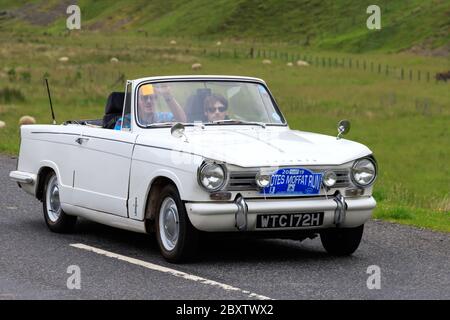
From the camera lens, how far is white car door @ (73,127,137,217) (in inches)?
365

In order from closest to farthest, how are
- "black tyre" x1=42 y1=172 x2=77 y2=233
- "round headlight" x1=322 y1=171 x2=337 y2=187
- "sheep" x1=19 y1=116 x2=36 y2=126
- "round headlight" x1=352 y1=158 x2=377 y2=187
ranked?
"round headlight" x1=322 y1=171 x2=337 y2=187, "round headlight" x1=352 y1=158 x2=377 y2=187, "black tyre" x1=42 y1=172 x2=77 y2=233, "sheep" x1=19 y1=116 x2=36 y2=126

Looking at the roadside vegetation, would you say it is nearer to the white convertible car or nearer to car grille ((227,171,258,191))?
the white convertible car

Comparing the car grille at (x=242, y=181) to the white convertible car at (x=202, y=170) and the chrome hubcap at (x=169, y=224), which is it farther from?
the chrome hubcap at (x=169, y=224)

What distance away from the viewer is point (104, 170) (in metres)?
9.57

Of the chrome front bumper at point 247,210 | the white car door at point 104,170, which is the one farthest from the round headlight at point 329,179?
the white car door at point 104,170

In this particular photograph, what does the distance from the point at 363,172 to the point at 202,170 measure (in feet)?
4.77

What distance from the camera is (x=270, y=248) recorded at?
9.65m

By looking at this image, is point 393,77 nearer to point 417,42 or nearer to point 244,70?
point 244,70

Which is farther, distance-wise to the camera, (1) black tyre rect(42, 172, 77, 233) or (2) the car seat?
(1) black tyre rect(42, 172, 77, 233)

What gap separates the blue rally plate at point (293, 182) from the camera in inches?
330

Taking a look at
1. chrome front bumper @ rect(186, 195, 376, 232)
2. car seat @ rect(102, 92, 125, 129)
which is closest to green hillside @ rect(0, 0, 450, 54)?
car seat @ rect(102, 92, 125, 129)

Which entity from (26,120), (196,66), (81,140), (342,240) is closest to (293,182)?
(342,240)

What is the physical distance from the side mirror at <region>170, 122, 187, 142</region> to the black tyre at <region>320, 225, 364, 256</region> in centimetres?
149
